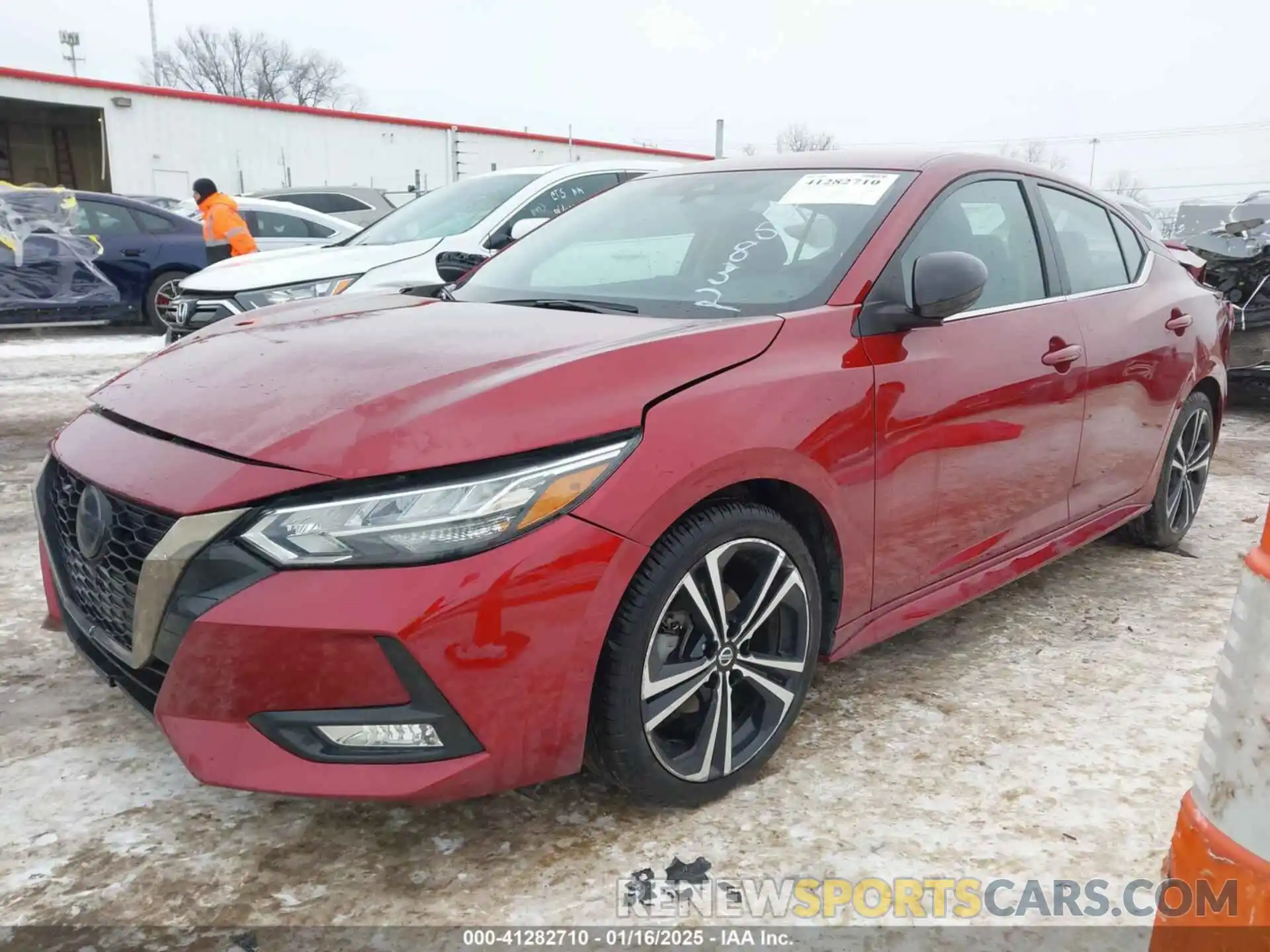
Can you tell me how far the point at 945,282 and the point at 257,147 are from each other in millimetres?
24923

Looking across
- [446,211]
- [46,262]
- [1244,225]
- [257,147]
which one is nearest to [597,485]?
[446,211]

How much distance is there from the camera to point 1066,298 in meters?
3.23

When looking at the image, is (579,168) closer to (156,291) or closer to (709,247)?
(709,247)

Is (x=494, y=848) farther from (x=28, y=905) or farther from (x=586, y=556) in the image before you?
(x=28, y=905)

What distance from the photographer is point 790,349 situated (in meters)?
2.31

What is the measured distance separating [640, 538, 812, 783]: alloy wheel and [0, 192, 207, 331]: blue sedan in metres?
9.08

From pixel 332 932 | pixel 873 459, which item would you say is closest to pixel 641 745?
pixel 332 932

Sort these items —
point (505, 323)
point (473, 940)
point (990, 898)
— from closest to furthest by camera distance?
point (473, 940), point (990, 898), point (505, 323)

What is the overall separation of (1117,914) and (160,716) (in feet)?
6.25

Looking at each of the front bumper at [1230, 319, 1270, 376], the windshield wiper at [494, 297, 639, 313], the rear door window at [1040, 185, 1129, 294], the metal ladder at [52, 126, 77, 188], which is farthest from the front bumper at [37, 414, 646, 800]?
the metal ladder at [52, 126, 77, 188]

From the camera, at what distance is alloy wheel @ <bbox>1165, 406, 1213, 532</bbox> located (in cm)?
404

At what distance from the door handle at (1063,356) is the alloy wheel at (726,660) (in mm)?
1267

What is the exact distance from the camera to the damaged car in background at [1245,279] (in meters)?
6.82
